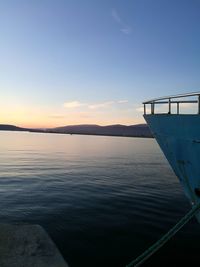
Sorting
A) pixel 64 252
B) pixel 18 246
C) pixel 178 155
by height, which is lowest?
pixel 64 252

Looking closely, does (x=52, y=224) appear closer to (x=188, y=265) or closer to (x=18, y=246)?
(x=18, y=246)

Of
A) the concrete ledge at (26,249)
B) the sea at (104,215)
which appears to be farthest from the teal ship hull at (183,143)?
the concrete ledge at (26,249)

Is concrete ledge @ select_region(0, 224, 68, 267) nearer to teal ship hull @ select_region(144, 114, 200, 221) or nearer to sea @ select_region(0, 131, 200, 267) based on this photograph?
sea @ select_region(0, 131, 200, 267)

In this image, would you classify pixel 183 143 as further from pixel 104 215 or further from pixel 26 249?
pixel 104 215

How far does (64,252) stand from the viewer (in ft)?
31.5

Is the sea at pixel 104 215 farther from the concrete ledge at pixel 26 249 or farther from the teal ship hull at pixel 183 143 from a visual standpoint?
the teal ship hull at pixel 183 143

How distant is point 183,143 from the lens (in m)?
6.95

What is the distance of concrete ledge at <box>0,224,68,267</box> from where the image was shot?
7.14 metres

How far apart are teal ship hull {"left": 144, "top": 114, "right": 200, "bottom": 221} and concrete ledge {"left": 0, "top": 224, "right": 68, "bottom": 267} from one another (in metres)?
3.80

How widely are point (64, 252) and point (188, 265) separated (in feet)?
13.1

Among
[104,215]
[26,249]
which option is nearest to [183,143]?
[26,249]

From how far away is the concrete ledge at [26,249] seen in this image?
7145 mm

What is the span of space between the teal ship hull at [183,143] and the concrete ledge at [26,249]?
380cm

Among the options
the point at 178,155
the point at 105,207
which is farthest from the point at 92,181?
the point at 178,155
